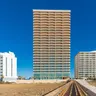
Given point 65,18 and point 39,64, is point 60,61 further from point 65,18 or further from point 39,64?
point 65,18

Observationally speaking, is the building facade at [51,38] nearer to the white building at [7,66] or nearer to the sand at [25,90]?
the white building at [7,66]

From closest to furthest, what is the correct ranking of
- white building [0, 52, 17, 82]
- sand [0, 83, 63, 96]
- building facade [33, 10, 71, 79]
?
sand [0, 83, 63, 96]
white building [0, 52, 17, 82]
building facade [33, 10, 71, 79]

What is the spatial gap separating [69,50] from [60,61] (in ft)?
37.7

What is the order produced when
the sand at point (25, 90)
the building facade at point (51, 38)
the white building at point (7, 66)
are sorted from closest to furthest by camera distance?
the sand at point (25, 90)
the white building at point (7, 66)
the building facade at point (51, 38)

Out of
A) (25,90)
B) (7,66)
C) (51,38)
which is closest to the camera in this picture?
(25,90)

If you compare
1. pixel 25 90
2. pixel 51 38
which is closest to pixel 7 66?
pixel 51 38

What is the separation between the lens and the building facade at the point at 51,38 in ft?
577

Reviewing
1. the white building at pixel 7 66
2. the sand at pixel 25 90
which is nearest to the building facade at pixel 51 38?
the white building at pixel 7 66

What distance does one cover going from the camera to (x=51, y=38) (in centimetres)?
18088

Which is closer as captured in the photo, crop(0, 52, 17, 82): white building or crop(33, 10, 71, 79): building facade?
crop(0, 52, 17, 82): white building

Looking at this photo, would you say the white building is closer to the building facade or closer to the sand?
the building facade

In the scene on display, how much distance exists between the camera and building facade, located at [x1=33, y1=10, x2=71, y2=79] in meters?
176

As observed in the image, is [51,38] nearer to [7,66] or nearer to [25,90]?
[7,66]

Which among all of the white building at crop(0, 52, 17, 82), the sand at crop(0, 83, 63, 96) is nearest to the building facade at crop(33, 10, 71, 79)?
the white building at crop(0, 52, 17, 82)
